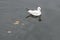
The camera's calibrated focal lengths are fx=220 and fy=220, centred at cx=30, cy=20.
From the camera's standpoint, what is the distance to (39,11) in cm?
1028

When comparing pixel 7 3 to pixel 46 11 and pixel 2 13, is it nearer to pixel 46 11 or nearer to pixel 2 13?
pixel 2 13

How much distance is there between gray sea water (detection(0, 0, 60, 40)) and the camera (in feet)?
28.9

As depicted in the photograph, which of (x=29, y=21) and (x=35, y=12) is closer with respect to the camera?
(x=29, y=21)

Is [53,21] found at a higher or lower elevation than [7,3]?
lower

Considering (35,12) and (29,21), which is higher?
(35,12)

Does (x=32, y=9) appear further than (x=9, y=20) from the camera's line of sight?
Yes

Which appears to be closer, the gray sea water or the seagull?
the gray sea water

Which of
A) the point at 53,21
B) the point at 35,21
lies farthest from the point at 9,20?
the point at 53,21

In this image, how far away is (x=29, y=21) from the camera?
9633mm

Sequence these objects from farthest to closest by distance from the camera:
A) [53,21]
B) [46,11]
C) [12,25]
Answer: [46,11], [53,21], [12,25]

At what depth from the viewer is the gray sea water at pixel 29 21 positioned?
8805 mm

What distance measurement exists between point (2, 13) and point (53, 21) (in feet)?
7.67

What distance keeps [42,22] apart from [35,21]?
0.31m

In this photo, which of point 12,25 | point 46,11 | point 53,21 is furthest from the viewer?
point 46,11
